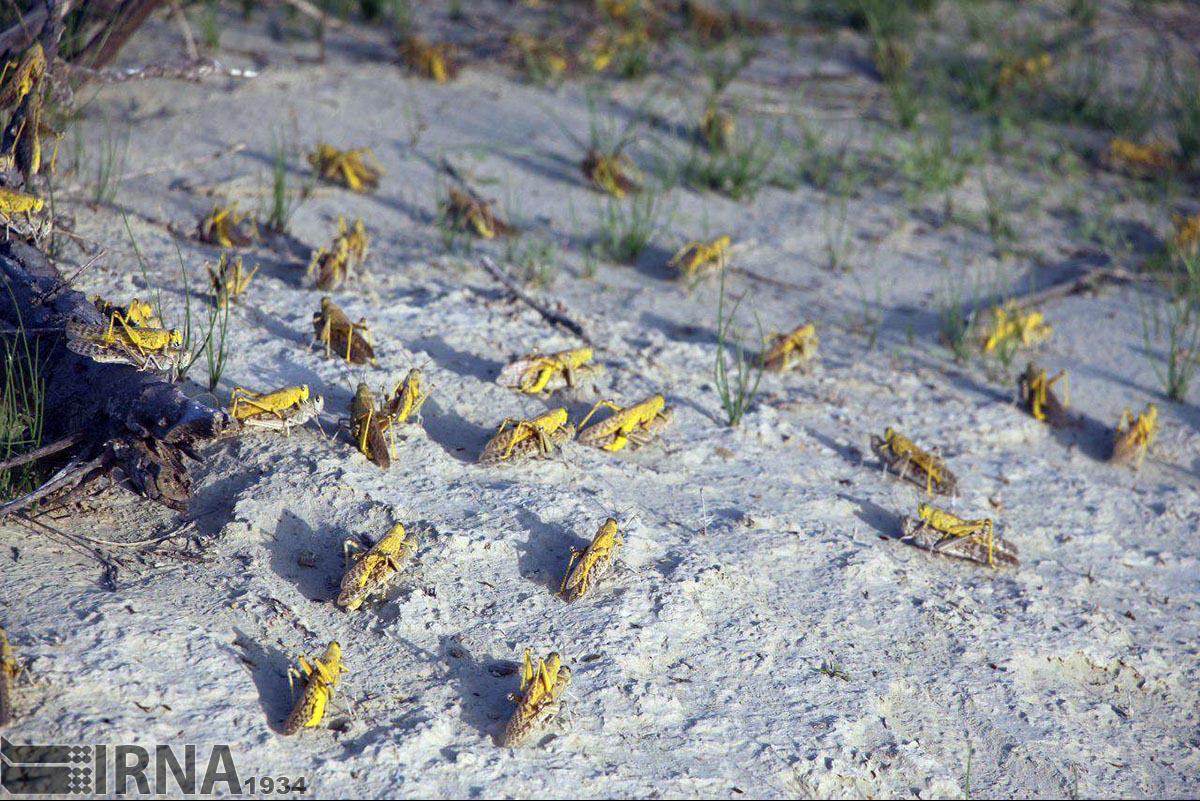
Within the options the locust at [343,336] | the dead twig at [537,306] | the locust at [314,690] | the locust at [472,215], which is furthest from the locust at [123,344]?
the locust at [472,215]

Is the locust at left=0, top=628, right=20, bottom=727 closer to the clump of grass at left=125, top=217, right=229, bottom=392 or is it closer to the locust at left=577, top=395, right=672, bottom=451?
the clump of grass at left=125, top=217, right=229, bottom=392

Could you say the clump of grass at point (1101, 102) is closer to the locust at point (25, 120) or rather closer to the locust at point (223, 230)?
the locust at point (223, 230)

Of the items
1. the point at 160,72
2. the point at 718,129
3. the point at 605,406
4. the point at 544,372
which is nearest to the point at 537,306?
the point at 544,372

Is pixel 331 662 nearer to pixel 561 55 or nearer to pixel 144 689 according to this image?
pixel 144 689

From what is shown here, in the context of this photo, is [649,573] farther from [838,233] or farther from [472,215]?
[838,233]

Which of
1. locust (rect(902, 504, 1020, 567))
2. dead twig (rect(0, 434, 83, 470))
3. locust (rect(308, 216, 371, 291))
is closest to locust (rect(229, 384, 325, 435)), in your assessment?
dead twig (rect(0, 434, 83, 470))

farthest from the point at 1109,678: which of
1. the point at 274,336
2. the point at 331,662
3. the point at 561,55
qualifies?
the point at 561,55
